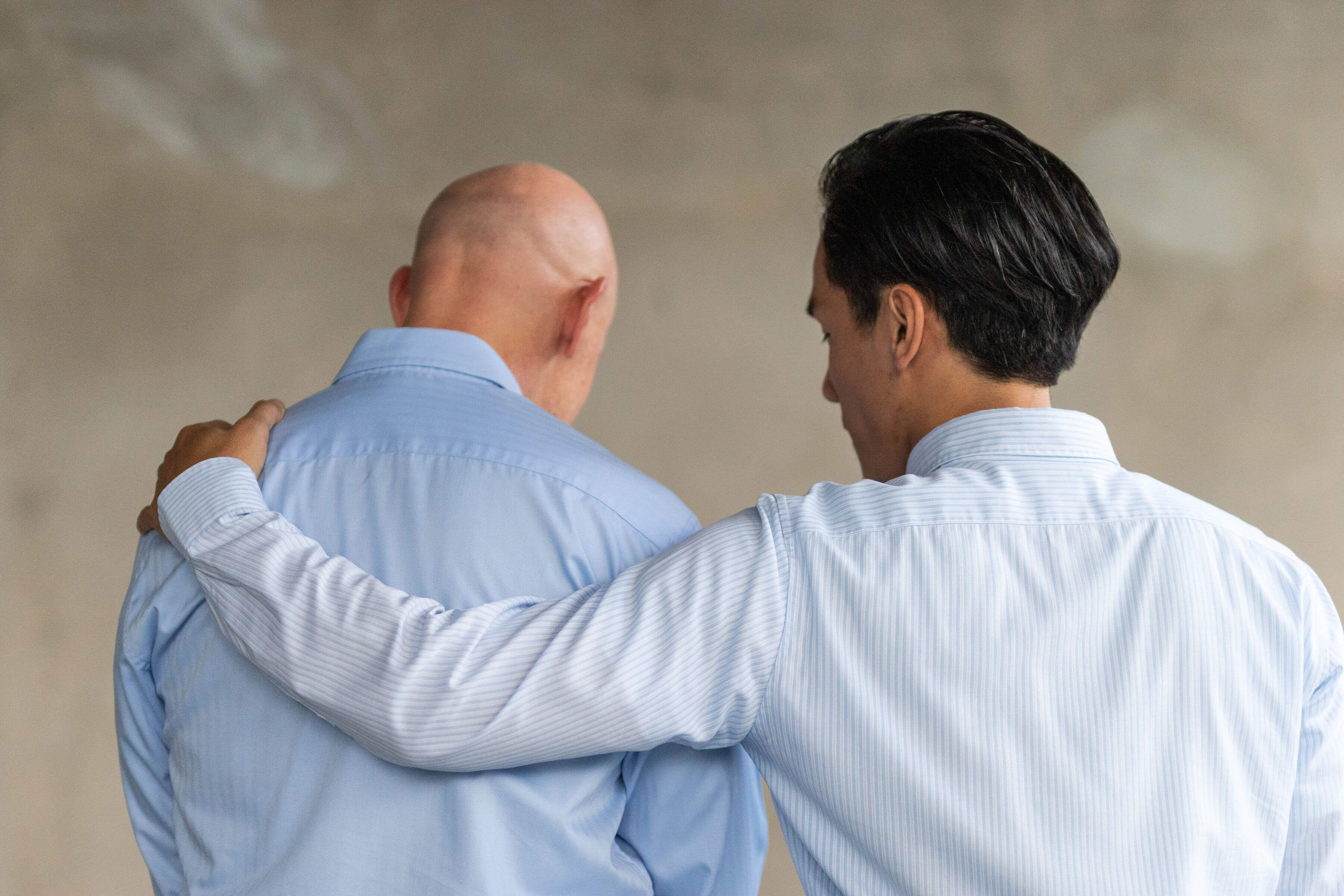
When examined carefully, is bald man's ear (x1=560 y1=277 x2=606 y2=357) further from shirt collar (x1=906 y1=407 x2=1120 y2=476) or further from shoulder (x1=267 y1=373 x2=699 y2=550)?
shirt collar (x1=906 y1=407 x2=1120 y2=476)

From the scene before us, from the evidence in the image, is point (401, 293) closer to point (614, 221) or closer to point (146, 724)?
point (146, 724)

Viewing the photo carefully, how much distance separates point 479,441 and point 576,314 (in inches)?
12.5

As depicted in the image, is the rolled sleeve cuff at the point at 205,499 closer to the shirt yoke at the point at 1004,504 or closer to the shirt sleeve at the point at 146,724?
the shirt sleeve at the point at 146,724

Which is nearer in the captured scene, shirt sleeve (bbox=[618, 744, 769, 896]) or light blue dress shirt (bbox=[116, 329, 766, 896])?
light blue dress shirt (bbox=[116, 329, 766, 896])

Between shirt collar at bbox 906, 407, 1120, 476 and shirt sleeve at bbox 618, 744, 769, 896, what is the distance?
1.25 ft

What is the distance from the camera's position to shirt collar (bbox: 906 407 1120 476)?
89cm

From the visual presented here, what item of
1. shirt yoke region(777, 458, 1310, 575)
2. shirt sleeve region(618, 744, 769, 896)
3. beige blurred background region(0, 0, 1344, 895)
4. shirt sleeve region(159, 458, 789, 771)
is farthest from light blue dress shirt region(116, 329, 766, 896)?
beige blurred background region(0, 0, 1344, 895)

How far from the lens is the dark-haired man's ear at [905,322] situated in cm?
100

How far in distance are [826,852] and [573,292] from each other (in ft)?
2.42

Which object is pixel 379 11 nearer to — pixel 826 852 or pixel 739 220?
pixel 739 220

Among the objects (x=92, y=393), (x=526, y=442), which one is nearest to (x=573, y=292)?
(x=526, y=442)

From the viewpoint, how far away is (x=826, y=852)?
87 cm

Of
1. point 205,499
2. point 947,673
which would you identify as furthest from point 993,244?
point 205,499

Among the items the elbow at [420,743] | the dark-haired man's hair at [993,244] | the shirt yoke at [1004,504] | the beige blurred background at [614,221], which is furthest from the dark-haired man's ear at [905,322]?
the beige blurred background at [614,221]
